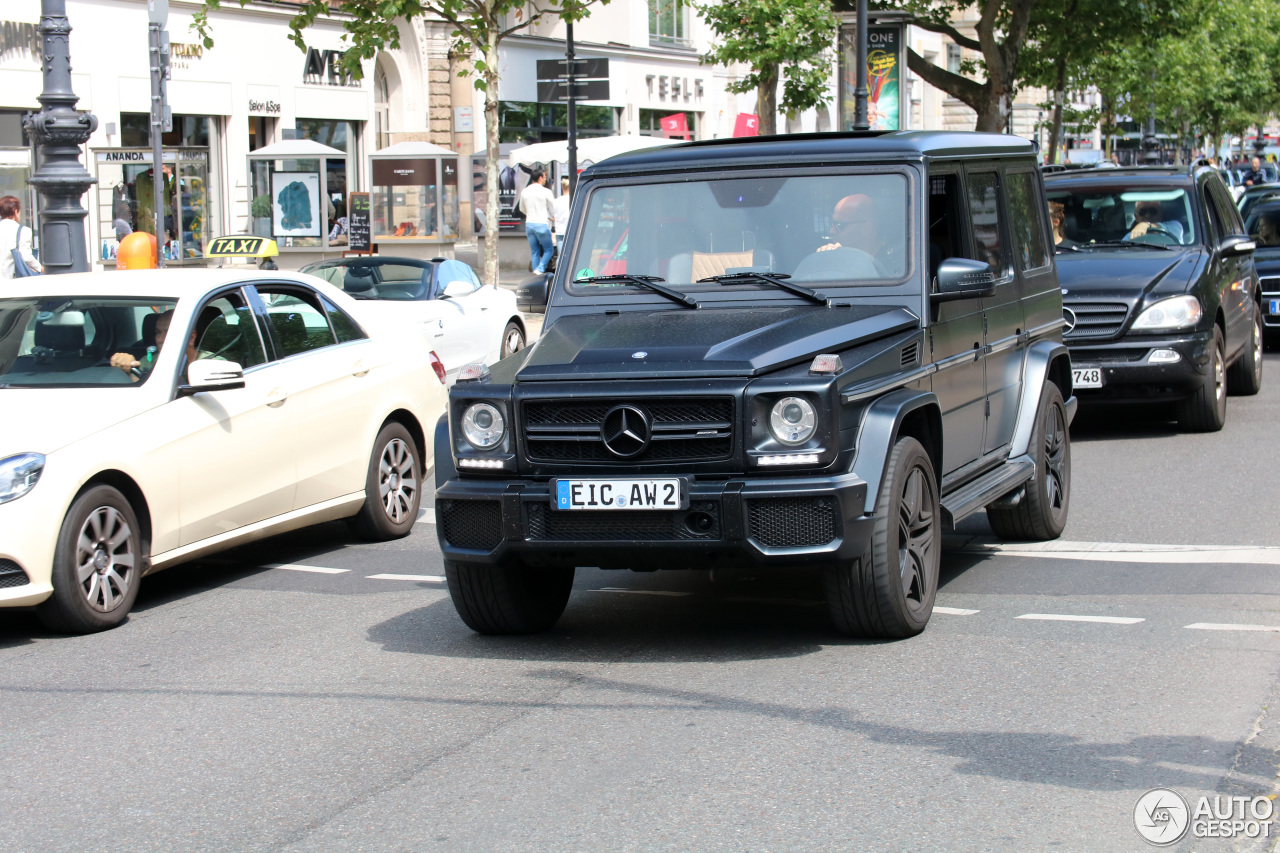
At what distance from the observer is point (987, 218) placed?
818 centimetres

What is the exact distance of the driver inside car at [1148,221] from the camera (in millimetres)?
13758

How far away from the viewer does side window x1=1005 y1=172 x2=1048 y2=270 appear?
A: 862 cm

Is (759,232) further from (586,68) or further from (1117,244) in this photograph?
(586,68)

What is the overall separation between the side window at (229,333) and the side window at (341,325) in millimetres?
725

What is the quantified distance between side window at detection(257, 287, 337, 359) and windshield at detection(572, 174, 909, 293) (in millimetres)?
2190

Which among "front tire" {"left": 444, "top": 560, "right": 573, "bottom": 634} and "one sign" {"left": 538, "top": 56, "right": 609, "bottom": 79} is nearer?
"front tire" {"left": 444, "top": 560, "right": 573, "bottom": 634}

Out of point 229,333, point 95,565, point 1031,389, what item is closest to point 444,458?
point 95,565

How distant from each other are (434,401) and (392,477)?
646mm

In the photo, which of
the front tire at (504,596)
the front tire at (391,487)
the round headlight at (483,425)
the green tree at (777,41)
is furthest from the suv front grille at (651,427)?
the green tree at (777,41)

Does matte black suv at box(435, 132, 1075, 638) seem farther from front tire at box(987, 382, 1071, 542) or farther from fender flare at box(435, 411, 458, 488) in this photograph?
front tire at box(987, 382, 1071, 542)

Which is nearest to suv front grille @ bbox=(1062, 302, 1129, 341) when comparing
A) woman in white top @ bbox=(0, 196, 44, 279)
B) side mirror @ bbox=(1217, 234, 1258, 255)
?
side mirror @ bbox=(1217, 234, 1258, 255)

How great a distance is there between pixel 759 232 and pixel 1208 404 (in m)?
6.94

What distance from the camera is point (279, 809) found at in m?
4.84

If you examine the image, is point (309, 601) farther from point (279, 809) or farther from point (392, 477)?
point (279, 809)
